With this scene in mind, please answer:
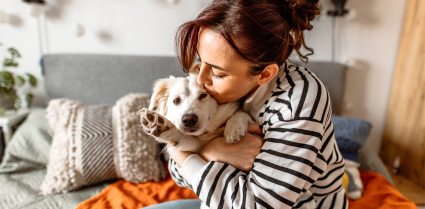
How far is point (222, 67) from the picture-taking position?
761 mm

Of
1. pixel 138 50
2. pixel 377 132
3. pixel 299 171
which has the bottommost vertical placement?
pixel 377 132

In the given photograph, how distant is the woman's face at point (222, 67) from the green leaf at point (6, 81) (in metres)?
1.89

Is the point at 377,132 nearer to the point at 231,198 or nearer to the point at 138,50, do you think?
the point at 231,198

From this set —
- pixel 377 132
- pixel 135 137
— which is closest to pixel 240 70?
pixel 135 137

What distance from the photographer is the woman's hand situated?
2.84ft

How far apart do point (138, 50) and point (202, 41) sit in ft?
5.28

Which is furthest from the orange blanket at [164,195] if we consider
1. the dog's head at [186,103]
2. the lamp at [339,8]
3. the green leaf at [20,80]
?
the lamp at [339,8]

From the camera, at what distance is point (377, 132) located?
8.35ft


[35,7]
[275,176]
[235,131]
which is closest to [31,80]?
[35,7]

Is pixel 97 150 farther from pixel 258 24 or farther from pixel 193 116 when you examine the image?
pixel 258 24

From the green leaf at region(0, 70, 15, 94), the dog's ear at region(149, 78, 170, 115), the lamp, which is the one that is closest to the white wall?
the lamp

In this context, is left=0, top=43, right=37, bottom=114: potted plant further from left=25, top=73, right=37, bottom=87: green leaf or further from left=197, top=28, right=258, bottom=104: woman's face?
left=197, top=28, right=258, bottom=104: woman's face

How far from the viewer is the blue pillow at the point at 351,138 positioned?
1651 millimetres

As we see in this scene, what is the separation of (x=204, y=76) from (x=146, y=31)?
1.56 meters
